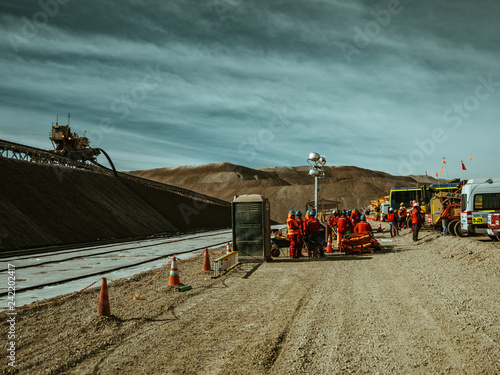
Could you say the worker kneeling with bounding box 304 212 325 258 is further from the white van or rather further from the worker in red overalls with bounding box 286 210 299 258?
the white van

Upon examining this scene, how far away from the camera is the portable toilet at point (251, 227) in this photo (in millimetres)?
14094

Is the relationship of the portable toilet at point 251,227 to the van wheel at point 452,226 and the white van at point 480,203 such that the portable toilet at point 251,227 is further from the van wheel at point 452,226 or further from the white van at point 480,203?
the van wheel at point 452,226

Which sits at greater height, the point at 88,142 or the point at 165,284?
the point at 88,142

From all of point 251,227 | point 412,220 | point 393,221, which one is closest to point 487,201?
point 412,220

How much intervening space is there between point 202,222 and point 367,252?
133 ft

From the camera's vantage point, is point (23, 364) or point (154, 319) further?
point (154, 319)

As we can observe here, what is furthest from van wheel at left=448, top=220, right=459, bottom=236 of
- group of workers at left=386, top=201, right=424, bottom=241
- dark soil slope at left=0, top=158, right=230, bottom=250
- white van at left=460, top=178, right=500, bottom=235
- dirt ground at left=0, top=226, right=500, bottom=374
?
dark soil slope at left=0, top=158, right=230, bottom=250

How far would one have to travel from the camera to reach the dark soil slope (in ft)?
84.0

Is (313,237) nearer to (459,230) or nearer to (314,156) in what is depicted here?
(314,156)

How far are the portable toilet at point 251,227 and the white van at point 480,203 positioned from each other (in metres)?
10.5

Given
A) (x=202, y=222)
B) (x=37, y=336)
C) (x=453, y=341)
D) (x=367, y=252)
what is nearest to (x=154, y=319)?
(x=37, y=336)

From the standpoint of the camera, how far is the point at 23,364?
5102 millimetres

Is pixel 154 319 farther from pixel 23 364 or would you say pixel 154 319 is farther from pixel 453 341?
pixel 453 341

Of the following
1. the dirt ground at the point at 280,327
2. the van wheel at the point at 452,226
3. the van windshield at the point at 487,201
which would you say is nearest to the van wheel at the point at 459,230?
the van wheel at the point at 452,226
